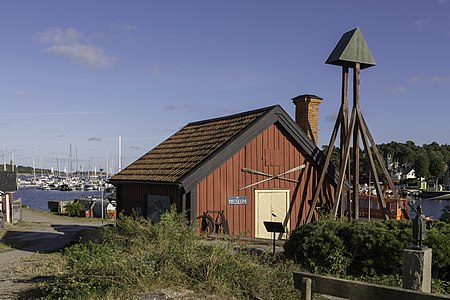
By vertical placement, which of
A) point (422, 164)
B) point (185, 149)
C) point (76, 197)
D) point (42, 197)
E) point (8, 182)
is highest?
point (185, 149)

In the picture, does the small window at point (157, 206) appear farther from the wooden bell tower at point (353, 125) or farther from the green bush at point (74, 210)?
the green bush at point (74, 210)

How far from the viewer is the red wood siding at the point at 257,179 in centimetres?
1579

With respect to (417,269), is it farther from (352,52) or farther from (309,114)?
(309,114)

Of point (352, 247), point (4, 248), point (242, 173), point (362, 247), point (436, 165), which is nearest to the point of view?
point (362, 247)

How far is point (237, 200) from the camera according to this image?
1623cm

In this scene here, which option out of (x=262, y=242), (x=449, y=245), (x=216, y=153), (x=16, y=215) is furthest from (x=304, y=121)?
→ (x=16, y=215)

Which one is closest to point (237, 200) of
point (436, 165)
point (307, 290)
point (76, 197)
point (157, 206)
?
point (157, 206)

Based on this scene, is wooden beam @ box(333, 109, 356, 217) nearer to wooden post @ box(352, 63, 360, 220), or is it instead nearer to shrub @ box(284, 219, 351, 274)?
wooden post @ box(352, 63, 360, 220)

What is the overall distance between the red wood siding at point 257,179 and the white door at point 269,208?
0.16m

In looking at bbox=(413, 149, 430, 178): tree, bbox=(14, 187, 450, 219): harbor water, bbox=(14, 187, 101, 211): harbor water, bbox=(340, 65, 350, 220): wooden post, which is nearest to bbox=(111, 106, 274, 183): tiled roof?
bbox=(340, 65, 350, 220): wooden post

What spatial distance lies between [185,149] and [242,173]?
2.46m

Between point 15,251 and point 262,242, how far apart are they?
873 centimetres

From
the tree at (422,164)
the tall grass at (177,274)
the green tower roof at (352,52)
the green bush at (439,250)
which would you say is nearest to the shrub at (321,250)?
the tall grass at (177,274)

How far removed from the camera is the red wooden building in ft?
51.3
